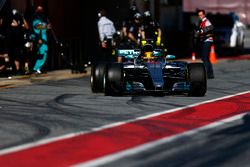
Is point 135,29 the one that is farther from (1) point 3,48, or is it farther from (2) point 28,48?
(1) point 3,48

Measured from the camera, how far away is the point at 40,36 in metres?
20.0

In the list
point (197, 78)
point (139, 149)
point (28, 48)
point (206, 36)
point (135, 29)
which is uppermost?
point (135, 29)

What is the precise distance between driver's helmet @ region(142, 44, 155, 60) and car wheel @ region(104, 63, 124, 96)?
859 mm

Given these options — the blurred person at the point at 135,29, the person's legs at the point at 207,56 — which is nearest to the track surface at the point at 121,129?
the person's legs at the point at 207,56

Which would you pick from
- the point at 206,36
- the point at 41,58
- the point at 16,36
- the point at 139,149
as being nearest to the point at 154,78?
the point at 139,149

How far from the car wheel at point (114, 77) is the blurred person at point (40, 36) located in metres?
6.31

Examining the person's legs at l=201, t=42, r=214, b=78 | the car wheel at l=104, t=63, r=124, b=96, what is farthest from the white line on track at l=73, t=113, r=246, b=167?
the person's legs at l=201, t=42, r=214, b=78

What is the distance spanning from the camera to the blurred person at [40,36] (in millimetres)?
19672

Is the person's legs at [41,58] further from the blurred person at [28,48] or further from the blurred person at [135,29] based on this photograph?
→ the blurred person at [135,29]

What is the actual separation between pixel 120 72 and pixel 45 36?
7.04m

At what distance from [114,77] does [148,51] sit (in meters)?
1.19

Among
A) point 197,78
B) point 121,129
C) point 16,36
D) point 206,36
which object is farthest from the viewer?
point 16,36

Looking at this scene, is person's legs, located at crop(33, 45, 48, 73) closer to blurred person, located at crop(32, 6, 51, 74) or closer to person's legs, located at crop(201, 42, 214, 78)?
blurred person, located at crop(32, 6, 51, 74)

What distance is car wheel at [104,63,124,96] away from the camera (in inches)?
532
